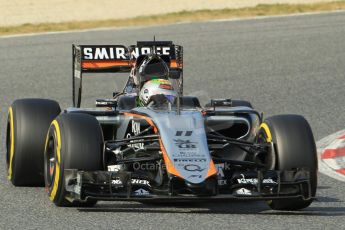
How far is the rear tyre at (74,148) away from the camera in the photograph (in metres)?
8.96

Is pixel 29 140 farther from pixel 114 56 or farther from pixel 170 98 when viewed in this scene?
pixel 114 56

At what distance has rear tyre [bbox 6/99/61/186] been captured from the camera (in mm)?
10172

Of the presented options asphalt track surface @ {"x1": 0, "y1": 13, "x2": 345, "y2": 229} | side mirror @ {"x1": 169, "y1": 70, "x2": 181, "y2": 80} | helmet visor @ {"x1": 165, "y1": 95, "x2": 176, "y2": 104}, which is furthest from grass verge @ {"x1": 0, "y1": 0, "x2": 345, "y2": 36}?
helmet visor @ {"x1": 165, "y1": 95, "x2": 176, "y2": 104}

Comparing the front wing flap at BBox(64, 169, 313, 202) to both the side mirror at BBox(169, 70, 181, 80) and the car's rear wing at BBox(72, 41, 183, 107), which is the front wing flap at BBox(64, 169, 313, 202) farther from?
the car's rear wing at BBox(72, 41, 183, 107)

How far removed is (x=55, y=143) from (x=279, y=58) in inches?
433

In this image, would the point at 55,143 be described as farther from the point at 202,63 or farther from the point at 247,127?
the point at 202,63

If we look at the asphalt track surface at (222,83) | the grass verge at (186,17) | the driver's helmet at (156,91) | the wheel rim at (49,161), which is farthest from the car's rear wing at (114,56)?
the grass verge at (186,17)

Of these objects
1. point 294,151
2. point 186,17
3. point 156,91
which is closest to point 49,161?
point 156,91

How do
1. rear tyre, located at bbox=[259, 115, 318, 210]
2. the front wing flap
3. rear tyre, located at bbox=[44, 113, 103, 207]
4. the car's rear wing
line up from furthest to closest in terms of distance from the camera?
the car's rear wing < rear tyre, located at bbox=[259, 115, 318, 210] < rear tyre, located at bbox=[44, 113, 103, 207] < the front wing flap

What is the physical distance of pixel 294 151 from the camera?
9234 millimetres

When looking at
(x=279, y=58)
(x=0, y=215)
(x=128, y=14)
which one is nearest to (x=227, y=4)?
(x=128, y=14)

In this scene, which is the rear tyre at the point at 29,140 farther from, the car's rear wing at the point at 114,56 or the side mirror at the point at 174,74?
the car's rear wing at the point at 114,56

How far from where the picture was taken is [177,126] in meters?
9.30

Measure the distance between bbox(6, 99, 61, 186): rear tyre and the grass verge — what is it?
1231 centimetres
